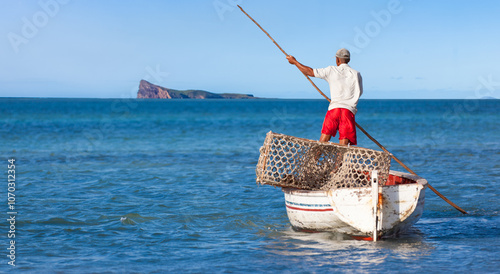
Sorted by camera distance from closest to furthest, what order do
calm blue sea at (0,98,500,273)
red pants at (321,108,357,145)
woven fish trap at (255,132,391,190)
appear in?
calm blue sea at (0,98,500,273) → woven fish trap at (255,132,391,190) → red pants at (321,108,357,145)

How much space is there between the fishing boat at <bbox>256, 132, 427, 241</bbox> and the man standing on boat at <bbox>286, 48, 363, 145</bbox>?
0.90ft

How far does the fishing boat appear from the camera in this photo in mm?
7312

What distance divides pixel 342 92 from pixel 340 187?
1.36 metres

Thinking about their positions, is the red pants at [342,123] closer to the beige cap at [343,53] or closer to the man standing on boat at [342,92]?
the man standing on boat at [342,92]

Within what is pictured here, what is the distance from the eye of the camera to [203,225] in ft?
30.1

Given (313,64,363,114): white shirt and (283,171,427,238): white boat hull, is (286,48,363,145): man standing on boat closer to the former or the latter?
(313,64,363,114): white shirt

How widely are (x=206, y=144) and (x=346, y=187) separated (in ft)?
53.8

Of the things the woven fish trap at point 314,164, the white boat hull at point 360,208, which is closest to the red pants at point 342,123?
the woven fish trap at point 314,164

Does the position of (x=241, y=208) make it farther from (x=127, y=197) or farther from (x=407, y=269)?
(x=407, y=269)

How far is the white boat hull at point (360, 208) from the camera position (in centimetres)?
729

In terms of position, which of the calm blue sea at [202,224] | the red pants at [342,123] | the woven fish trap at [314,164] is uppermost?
the red pants at [342,123]

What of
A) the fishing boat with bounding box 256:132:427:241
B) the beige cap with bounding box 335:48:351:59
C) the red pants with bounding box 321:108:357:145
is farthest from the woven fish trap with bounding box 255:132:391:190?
the beige cap with bounding box 335:48:351:59

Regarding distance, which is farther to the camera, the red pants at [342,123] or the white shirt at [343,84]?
the red pants at [342,123]

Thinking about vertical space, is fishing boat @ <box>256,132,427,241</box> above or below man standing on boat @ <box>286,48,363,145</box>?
below
